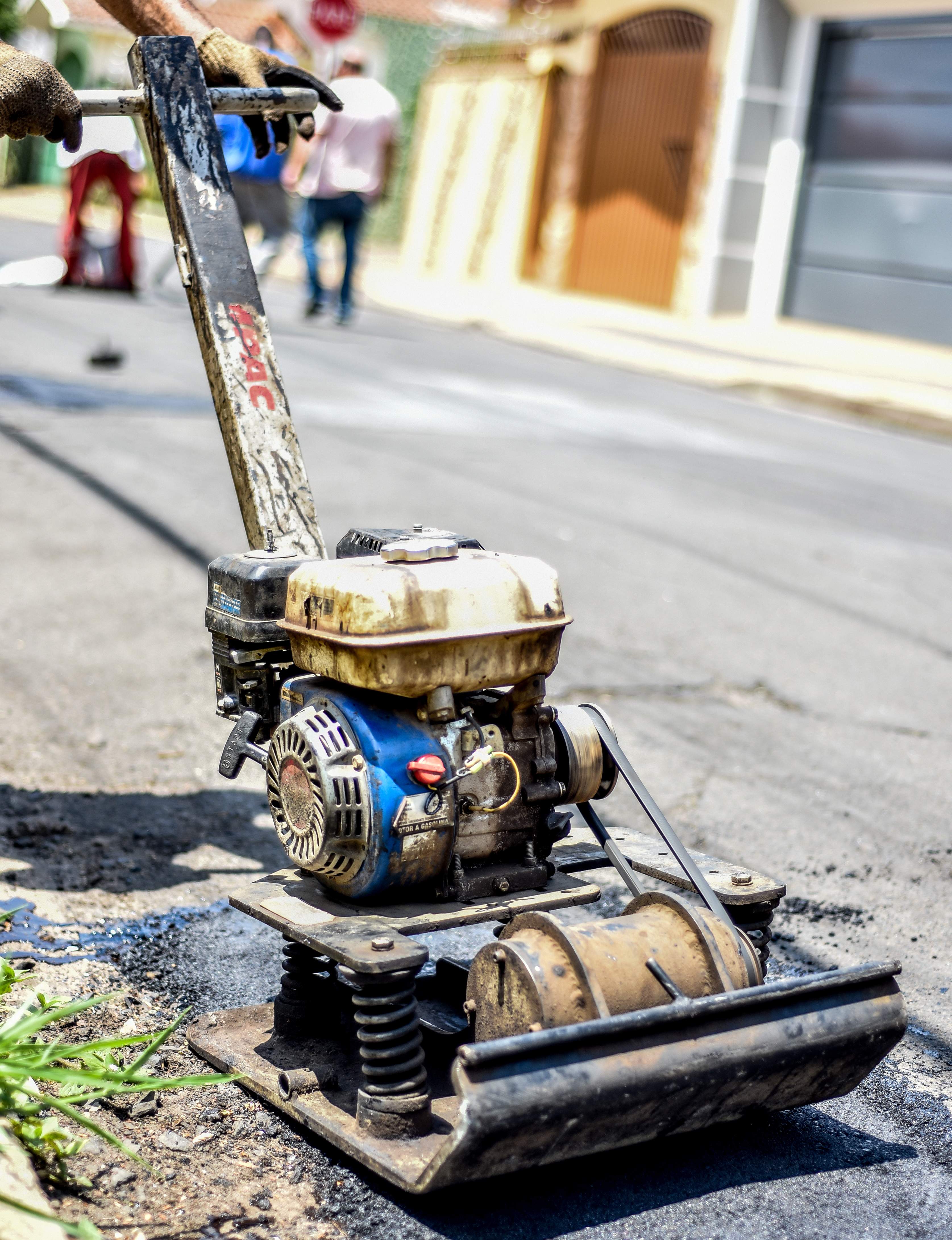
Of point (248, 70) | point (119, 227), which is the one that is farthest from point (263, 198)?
point (248, 70)

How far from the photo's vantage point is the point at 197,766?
4543mm

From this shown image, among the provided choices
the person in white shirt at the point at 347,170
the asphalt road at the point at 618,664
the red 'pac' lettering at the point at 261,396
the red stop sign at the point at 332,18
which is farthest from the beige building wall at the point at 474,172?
the red 'pac' lettering at the point at 261,396

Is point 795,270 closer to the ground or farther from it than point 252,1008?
farther from it

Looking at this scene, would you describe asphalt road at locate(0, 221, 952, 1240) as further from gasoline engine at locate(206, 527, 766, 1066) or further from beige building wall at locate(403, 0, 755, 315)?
beige building wall at locate(403, 0, 755, 315)

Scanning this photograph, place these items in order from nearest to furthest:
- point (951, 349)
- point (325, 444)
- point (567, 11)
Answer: point (325, 444)
point (951, 349)
point (567, 11)

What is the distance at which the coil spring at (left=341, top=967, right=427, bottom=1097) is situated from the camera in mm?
2471

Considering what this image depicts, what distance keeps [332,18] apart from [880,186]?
24.5 feet

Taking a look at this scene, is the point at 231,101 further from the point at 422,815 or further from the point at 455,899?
the point at 455,899

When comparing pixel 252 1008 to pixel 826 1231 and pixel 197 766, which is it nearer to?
pixel 826 1231

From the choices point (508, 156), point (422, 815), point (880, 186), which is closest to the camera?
point (422, 815)

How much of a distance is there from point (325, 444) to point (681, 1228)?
285 inches

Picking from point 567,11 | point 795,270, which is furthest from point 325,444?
point 567,11

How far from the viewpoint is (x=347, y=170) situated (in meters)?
15.1

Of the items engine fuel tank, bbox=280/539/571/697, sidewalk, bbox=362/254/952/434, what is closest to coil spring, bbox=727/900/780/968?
engine fuel tank, bbox=280/539/571/697
